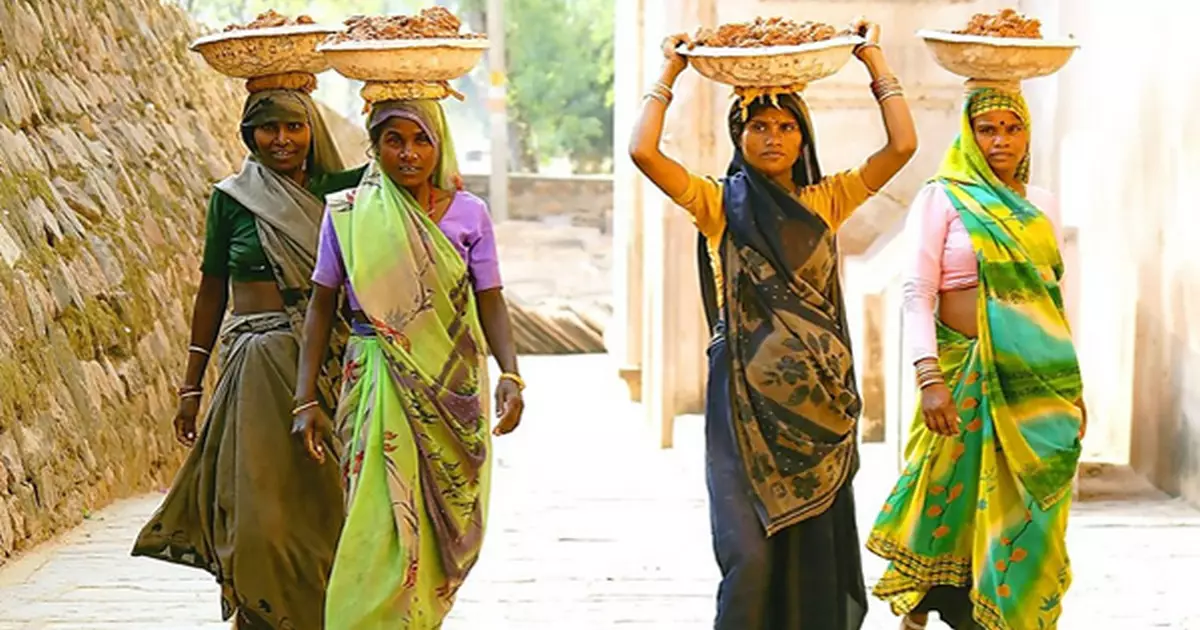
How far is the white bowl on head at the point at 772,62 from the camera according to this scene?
13.5 ft

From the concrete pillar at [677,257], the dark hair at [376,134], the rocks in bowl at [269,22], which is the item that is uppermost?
the rocks in bowl at [269,22]

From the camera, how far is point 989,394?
469 cm

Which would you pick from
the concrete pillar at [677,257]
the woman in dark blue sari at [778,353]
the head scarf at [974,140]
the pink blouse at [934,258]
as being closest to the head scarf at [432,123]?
the woman in dark blue sari at [778,353]

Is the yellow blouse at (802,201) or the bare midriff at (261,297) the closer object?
the yellow blouse at (802,201)

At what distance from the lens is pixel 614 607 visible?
5.81 m

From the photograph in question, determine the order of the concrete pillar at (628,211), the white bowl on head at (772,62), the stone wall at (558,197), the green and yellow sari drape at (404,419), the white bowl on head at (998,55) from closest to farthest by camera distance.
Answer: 1. the white bowl on head at (772,62)
2. the green and yellow sari drape at (404,419)
3. the white bowl on head at (998,55)
4. the concrete pillar at (628,211)
5. the stone wall at (558,197)

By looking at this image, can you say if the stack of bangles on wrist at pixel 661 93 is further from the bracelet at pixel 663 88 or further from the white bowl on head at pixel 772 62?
the white bowl on head at pixel 772 62

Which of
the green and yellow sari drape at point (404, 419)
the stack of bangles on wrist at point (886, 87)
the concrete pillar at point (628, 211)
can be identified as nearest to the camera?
the green and yellow sari drape at point (404, 419)

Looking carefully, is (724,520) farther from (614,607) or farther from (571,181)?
(571,181)

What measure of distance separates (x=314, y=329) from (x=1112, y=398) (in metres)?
5.63

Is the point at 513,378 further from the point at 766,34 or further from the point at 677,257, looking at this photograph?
the point at 677,257

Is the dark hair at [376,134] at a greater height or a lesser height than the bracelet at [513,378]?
greater

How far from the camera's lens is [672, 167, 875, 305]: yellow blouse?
14.1 feet

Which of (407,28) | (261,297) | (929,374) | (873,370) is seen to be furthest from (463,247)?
(873,370)
